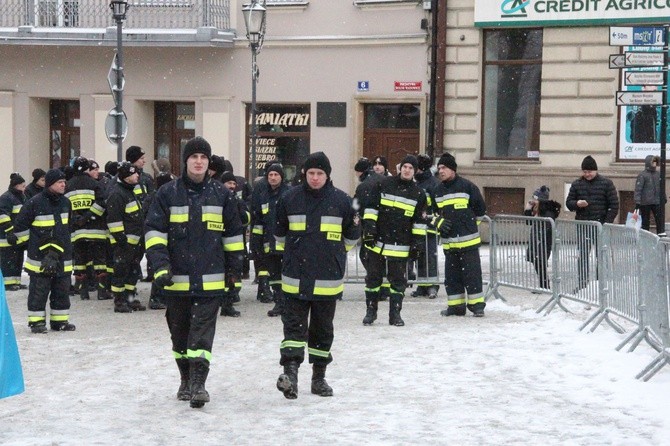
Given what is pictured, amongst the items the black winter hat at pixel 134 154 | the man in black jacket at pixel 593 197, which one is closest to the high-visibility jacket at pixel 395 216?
the man in black jacket at pixel 593 197

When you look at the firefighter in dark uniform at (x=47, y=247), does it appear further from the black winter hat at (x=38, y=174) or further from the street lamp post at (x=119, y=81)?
the street lamp post at (x=119, y=81)

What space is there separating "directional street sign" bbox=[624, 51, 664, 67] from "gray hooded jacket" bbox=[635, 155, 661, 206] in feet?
13.8

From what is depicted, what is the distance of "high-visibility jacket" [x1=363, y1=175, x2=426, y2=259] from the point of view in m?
13.8

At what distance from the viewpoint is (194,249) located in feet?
30.9

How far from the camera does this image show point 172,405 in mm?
9367

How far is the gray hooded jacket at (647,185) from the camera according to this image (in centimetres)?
2253

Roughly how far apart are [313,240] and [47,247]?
14.7 ft

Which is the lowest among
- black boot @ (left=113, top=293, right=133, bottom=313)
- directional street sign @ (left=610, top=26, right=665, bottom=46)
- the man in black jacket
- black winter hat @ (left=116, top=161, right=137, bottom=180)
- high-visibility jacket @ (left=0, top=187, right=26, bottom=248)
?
black boot @ (left=113, top=293, right=133, bottom=313)

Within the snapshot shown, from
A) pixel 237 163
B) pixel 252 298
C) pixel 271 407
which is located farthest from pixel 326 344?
pixel 237 163

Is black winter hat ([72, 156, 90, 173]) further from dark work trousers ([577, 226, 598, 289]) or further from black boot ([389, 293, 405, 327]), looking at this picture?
dark work trousers ([577, 226, 598, 289])

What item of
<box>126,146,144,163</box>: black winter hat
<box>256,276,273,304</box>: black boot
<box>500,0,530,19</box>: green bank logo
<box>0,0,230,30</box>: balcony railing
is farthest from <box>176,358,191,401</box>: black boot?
<box>0,0,230,30</box>: balcony railing

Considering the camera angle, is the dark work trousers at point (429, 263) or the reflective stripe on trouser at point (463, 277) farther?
the dark work trousers at point (429, 263)

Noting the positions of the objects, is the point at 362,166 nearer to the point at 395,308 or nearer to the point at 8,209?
the point at 395,308

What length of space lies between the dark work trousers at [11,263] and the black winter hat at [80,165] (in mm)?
1853
